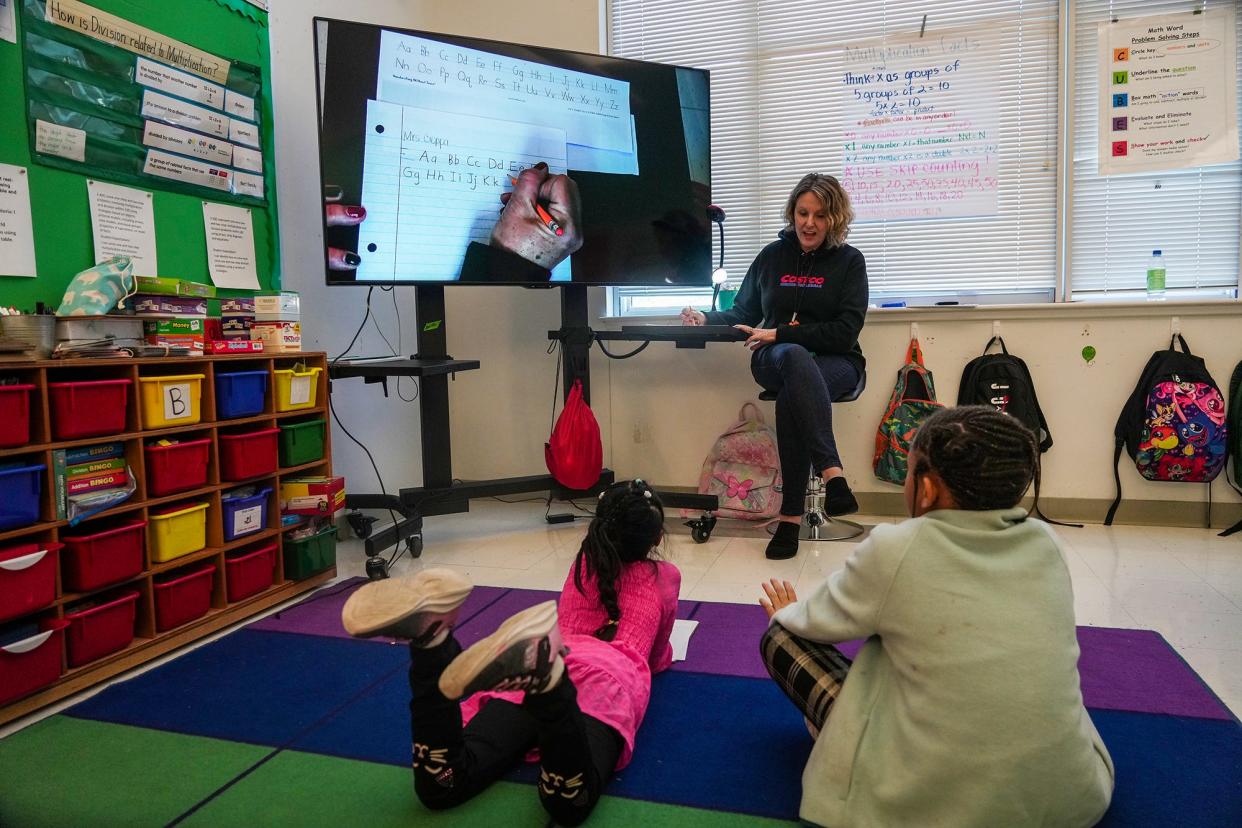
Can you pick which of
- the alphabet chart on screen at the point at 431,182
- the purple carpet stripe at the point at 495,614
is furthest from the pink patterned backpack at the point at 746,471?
the alphabet chart on screen at the point at 431,182

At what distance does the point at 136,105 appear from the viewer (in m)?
2.23

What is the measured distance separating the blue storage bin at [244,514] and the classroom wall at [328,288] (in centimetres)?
92

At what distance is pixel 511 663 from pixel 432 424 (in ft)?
6.53

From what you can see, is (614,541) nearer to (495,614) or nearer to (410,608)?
(410,608)

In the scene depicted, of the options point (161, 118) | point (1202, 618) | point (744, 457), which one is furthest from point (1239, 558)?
point (161, 118)

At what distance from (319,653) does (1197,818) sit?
1.67 metres

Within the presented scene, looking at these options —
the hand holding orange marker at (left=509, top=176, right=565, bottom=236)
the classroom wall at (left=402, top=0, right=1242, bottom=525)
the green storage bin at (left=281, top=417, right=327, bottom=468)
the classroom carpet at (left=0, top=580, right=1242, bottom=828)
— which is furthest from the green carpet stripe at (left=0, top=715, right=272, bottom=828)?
the classroom wall at (left=402, top=0, right=1242, bottom=525)

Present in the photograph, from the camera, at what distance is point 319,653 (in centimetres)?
187

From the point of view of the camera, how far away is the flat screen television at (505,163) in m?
2.55

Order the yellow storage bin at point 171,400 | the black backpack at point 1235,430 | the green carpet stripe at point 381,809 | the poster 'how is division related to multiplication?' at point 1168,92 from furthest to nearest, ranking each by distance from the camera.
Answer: the poster 'how is division related to multiplication?' at point 1168,92 → the black backpack at point 1235,430 → the yellow storage bin at point 171,400 → the green carpet stripe at point 381,809

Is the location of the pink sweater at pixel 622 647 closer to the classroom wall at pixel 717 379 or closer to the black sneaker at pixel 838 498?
the black sneaker at pixel 838 498

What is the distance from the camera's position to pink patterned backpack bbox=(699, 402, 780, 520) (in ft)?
10.5

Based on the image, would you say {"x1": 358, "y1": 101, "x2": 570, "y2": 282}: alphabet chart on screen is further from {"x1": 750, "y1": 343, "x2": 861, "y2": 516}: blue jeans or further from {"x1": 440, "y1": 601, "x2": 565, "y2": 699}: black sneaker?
{"x1": 440, "y1": 601, "x2": 565, "y2": 699}: black sneaker

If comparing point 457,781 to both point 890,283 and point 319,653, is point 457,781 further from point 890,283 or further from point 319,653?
point 890,283
